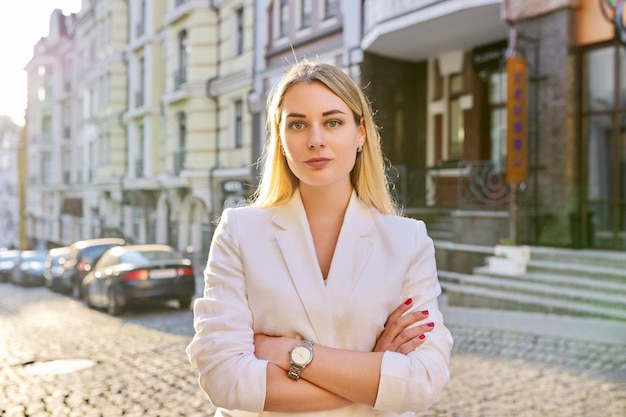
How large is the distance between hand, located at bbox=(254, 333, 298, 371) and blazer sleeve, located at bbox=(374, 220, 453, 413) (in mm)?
297

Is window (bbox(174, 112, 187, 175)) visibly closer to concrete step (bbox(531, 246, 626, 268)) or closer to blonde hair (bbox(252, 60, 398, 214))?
concrete step (bbox(531, 246, 626, 268))

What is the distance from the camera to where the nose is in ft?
6.63

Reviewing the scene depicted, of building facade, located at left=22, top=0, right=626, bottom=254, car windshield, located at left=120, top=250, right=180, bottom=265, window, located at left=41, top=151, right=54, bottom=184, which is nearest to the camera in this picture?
building facade, located at left=22, top=0, right=626, bottom=254

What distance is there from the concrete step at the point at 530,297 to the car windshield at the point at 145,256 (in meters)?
5.80

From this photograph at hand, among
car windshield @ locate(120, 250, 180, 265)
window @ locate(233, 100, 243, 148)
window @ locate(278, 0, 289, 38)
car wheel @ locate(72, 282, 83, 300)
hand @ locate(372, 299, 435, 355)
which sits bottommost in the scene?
car wheel @ locate(72, 282, 83, 300)

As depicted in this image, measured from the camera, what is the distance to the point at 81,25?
38.6 meters

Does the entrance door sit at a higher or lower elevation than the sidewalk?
higher

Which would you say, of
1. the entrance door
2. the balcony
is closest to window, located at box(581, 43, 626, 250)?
the entrance door

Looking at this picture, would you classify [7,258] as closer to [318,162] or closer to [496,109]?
A: [496,109]

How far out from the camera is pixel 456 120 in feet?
52.1

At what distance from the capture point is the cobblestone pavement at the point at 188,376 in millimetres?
5520


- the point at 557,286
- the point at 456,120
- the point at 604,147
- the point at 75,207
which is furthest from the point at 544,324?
the point at 75,207

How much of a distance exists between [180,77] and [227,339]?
910 inches

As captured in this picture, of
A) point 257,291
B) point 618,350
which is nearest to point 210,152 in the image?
point 618,350
